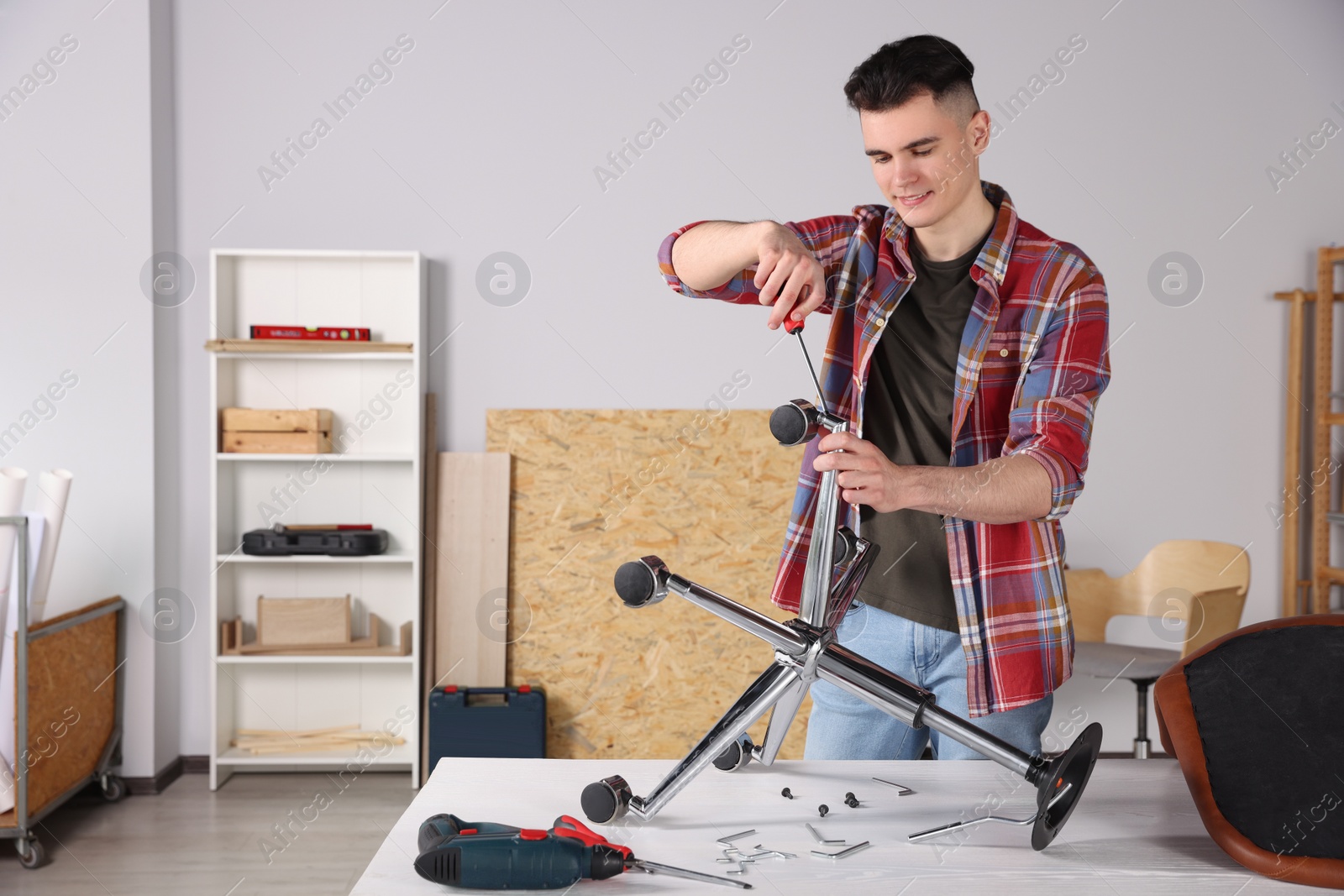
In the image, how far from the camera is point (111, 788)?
3.39 m

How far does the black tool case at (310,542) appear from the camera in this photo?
345 centimetres

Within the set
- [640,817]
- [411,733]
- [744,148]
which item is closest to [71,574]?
[411,733]

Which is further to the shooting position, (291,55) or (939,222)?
(291,55)

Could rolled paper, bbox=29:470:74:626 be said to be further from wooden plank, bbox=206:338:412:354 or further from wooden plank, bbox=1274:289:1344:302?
wooden plank, bbox=1274:289:1344:302

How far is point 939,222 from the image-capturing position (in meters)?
1.48

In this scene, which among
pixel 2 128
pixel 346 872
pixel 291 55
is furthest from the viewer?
pixel 291 55

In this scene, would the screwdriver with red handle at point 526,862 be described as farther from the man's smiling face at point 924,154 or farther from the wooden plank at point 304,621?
the wooden plank at point 304,621

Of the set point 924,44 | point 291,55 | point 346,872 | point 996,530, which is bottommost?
point 346,872

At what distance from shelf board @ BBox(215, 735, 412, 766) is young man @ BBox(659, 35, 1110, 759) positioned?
2.54 meters

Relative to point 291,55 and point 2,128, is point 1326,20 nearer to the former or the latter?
point 291,55

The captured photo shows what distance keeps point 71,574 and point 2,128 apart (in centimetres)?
157

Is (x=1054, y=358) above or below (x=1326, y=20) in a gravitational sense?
below

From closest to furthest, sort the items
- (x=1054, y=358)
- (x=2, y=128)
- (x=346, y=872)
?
(x=1054, y=358)
(x=346, y=872)
(x=2, y=128)

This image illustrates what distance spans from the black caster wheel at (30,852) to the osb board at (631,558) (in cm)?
152
